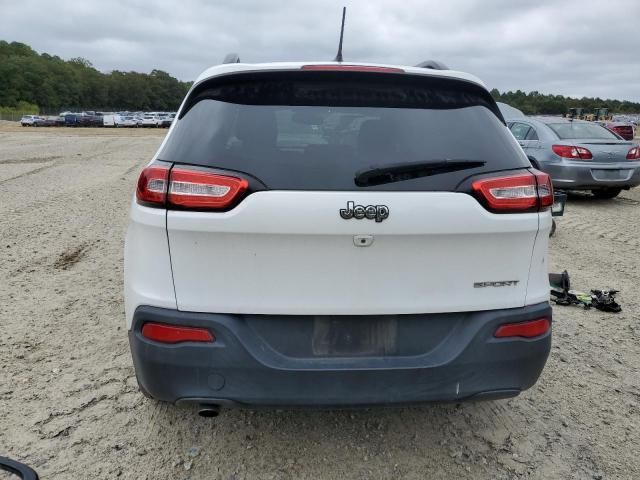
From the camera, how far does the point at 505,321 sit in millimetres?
2275

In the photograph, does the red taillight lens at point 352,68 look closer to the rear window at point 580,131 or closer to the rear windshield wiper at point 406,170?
the rear windshield wiper at point 406,170

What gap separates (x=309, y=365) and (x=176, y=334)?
55 centimetres

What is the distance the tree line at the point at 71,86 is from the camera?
110875mm

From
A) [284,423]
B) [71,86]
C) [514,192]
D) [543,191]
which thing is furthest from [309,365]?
[71,86]

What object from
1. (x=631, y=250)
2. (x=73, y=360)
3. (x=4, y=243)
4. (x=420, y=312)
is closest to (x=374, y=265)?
(x=420, y=312)

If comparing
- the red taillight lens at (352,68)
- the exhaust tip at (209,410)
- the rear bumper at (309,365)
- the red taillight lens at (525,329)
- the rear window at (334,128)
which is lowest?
the exhaust tip at (209,410)

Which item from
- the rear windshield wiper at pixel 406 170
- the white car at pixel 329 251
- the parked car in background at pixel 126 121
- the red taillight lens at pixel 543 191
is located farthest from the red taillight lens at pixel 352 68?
the parked car in background at pixel 126 121

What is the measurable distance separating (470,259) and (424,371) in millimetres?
498

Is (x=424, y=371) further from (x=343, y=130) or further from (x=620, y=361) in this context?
(x=620, y=361)

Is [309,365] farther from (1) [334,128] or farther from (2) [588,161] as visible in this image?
(2) [588,161]

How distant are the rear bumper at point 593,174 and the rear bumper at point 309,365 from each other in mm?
8536

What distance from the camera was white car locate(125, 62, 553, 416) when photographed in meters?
2.12

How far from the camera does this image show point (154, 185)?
2.16 meters

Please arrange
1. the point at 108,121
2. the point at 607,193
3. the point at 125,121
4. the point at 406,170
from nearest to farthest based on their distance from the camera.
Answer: the point at 406,170 < the point at 607,193 < the point at 108,121 < the point at 125,121
